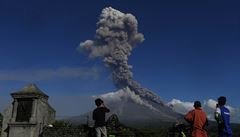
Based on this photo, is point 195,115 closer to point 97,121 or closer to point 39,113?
point 97,121

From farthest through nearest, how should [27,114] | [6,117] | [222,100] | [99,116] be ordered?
[6,117]
[27,114]
[99,116]
[222,100]

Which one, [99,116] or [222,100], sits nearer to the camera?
[222,100]

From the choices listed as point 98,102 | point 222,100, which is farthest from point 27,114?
point 222,100

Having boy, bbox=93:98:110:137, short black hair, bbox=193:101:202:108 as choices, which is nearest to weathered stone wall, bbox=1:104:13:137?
boy, bbox=93:98:110:137

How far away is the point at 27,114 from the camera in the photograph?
23.8 meters

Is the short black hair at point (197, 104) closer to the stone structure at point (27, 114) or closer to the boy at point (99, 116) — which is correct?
the boy at point (99, 116)

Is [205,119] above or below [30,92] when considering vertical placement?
below

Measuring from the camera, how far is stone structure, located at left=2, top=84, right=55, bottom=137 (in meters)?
23.3

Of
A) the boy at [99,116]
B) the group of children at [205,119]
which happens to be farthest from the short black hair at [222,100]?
the boy at [99,116]

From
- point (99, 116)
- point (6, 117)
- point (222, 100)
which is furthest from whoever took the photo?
point (6, 117)

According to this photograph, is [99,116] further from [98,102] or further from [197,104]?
[197,104]

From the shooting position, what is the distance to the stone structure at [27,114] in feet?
76.5

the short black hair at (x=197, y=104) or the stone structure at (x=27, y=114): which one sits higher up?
the stone structure at (x=27, y=114)

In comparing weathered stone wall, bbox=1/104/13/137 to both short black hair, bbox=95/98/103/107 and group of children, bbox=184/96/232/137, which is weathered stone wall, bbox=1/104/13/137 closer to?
short black hair, bbox=95/98/103/107
